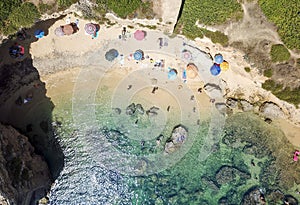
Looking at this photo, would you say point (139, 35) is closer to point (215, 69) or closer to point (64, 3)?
point (64, 3)

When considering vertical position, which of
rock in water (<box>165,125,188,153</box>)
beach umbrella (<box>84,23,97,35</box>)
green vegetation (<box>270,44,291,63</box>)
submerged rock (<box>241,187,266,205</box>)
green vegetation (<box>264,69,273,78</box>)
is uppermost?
green vegetation (<box>270,44,291,63</box>)

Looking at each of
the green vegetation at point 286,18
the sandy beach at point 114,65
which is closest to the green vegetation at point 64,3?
the sandy beach at point 114,65

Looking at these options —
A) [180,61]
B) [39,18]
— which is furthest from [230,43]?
[39,18]

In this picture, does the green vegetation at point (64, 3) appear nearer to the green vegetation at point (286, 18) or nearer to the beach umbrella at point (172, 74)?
the beach umbrella at point (172, 74)

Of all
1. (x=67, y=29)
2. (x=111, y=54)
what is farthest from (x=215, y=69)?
(x=67, y=29)

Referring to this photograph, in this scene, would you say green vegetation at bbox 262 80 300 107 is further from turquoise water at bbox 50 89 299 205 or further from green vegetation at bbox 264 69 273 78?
turquoise water at bbox 50 89 299 205

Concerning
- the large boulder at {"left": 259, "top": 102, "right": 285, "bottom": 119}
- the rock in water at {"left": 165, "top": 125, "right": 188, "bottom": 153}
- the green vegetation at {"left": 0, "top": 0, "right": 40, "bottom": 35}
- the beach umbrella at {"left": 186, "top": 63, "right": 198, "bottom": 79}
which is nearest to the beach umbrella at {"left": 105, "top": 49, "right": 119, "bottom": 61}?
the beach umbrella at {"left": 186, "top": 63, "right": 198, "bottom": 79}
